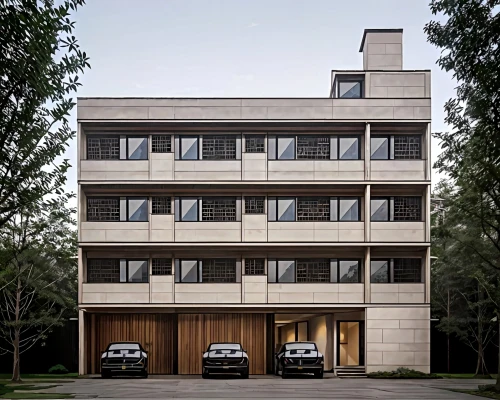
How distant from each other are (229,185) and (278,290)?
223 inches

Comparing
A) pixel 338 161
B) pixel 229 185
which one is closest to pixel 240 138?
pixel 229 185

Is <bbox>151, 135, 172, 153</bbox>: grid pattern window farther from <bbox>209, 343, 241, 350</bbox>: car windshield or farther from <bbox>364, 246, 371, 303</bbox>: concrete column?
<bbox>364, 246, 371, 303</bbox>: concrete column

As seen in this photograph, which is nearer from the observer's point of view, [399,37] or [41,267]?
[41,267]

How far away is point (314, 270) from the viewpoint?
3597 centimetres

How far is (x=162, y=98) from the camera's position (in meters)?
35.3

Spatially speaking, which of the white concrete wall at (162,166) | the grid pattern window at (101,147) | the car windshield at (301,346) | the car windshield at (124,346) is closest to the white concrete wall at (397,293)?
the car windshield at (301,346)

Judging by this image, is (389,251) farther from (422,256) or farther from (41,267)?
(41,267)

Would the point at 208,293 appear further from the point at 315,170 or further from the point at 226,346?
the point at 315,170

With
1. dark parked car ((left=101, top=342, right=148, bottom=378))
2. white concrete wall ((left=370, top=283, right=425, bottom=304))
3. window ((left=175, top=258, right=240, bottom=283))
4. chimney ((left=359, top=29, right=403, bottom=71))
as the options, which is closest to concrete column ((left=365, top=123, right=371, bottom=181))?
chimney ((left=359, top=29, right=403, bottom=71))

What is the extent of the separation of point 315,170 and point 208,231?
603 centimetres

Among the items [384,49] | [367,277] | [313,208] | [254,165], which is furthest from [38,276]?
[384,49]

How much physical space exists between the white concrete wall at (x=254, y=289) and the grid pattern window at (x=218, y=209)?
3.12m

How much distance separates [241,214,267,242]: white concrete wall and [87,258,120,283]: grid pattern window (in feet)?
21.7

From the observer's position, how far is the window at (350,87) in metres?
36.4
